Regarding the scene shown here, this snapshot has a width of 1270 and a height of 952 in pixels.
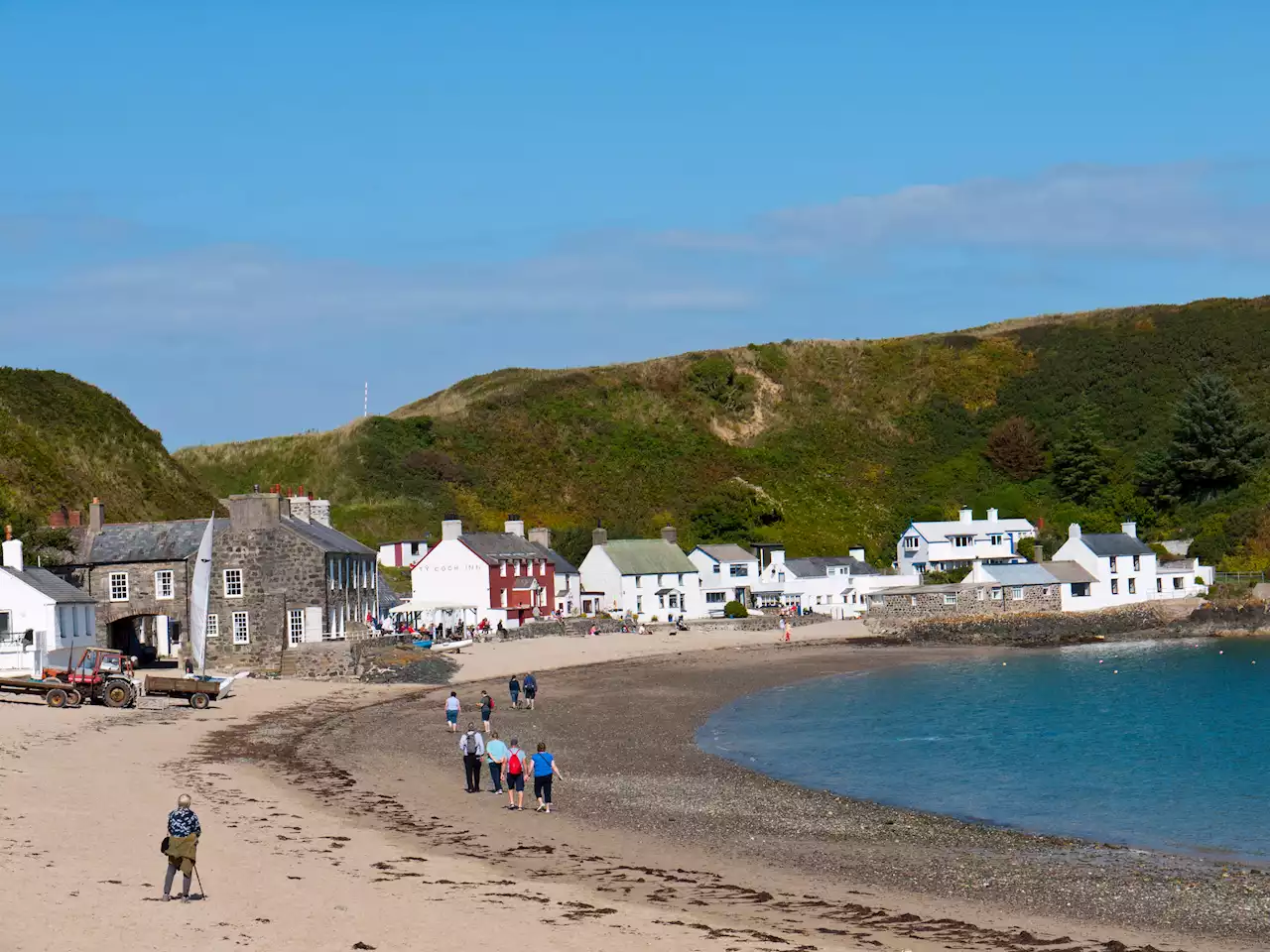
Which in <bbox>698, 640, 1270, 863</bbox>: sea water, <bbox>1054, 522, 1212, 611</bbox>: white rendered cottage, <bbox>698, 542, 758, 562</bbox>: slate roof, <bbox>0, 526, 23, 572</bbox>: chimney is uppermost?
<bbox>0, 526, 23, 572</bbox>: chimney

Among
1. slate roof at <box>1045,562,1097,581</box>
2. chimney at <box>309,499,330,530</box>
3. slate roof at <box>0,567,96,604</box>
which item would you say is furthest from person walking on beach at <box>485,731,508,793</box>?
slate roof at <box>1045,562,1097,581</box>

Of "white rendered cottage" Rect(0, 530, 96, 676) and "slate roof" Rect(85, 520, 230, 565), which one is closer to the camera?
"white rendered cottage" Rect(0, 530, 96, 676)

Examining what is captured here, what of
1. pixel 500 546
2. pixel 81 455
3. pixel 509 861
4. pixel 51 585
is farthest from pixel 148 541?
pixel 509 861

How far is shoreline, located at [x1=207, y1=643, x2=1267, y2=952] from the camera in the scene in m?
19.1

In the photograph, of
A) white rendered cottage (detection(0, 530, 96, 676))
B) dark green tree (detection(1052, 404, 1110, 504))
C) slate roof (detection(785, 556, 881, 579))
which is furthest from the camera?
dark green tree (detection(1052, 404, 1110, 504))

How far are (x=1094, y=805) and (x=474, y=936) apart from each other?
18169 millimetres

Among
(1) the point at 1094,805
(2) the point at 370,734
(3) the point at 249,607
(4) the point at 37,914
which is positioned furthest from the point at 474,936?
(3) the point at 249,607

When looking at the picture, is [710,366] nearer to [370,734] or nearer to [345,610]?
[345,610]

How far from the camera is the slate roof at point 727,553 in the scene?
307 feet

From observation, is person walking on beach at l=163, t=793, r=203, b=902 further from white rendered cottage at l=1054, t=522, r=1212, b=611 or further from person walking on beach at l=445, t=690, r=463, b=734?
white rendered cottage at l=1054, t=522, r=1212, b=611

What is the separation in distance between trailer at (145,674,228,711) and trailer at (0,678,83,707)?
100 inches

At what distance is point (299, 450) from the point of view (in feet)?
382

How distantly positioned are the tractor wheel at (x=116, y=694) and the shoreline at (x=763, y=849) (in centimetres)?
492

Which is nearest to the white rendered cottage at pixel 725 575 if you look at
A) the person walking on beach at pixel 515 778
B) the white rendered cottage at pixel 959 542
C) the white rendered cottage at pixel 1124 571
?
the white rendered cottage at pixel 959 542
